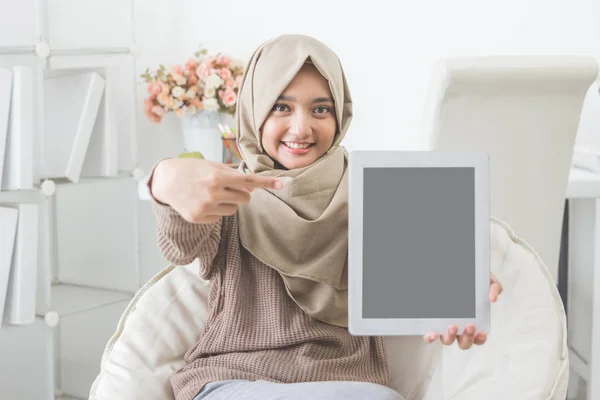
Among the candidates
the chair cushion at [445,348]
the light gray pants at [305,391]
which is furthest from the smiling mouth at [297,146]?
the light gray pants at [305,391]

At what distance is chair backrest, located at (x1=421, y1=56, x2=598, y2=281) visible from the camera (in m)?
1.58

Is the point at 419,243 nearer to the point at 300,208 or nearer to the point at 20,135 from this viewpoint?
the point at 300,208

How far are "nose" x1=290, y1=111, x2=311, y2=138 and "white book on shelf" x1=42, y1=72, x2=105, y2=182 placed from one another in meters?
Result: 1.03

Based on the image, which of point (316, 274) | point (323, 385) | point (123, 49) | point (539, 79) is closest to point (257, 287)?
point (316, 274)

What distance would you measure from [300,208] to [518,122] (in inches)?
23.2

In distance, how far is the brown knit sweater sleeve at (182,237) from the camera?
43.9 inches

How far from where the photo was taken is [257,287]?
1.29 m

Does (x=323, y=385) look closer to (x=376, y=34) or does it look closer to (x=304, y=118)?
(x=304, y=118)

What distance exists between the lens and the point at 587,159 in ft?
6.99

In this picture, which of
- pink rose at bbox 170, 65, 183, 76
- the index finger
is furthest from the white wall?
the index finger

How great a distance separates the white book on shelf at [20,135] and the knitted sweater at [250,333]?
893 mm

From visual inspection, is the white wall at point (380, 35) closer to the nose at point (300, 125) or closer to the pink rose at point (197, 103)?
the pink rose at point (197, 103)

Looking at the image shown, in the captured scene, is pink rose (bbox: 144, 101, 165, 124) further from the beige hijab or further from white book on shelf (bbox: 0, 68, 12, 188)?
the beige hijab

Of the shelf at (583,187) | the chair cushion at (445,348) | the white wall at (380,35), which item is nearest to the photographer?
the chair cushion at (445,348)
